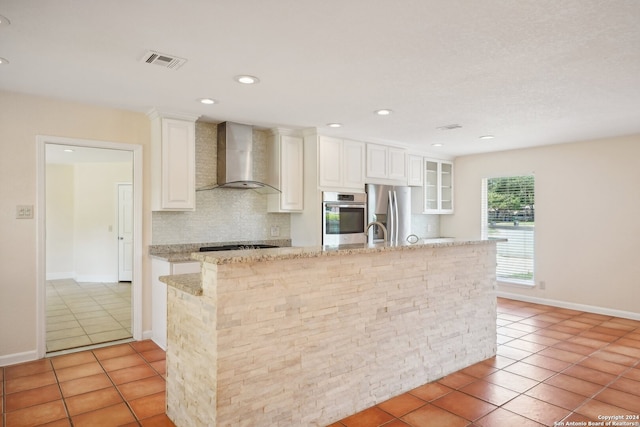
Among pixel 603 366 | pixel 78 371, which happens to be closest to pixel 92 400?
pixel 78 371

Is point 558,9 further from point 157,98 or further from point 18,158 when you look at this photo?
point 18,158

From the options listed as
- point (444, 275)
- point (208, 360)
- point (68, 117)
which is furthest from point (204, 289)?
point (68, 117)

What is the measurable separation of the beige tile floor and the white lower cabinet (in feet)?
1.54

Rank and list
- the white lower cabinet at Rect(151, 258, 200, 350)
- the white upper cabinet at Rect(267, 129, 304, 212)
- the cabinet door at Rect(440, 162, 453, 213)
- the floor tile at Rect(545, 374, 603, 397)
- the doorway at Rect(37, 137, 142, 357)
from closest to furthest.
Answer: the floor tile at Rect(545, 374, 603, 397), the white lower cabinet at Rect(151, 258, 200, 350), the white upper cabinet at Rect(267, 129, 304, 212), the cabinet door at Rect(440, 162, 453, 213), the doorway at Rect(37, 137, 142, 357)

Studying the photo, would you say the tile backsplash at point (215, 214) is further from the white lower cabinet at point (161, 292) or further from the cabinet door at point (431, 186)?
the cabinet door at point (431, 186)

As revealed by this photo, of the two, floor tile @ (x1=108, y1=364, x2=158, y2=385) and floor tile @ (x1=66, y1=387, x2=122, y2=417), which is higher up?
floor tile @ (x1=108, y1=364, x2=158, y2=385)

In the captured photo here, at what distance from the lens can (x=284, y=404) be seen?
2273mm

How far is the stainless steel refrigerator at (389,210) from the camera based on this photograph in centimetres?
550

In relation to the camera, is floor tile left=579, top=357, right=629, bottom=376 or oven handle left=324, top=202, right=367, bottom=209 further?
oven handle left=324, top=202, right=367, bottom=209

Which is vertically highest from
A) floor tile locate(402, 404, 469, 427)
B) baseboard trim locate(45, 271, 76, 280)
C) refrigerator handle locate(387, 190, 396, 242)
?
refrigerator handle locate(387, 190, 396, 242)

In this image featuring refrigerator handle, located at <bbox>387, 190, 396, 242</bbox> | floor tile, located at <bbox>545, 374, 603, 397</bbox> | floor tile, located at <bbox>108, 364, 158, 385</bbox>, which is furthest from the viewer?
refrigerator handle, located at <bbox>387, 190, 396, 242</bbox>

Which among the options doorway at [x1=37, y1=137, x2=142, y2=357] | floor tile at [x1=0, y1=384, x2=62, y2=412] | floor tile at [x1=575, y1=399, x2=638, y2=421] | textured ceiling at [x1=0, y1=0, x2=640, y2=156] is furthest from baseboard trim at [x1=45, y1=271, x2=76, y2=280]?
floor tile at [x1=575, y1=399, x2=638, y2=421]

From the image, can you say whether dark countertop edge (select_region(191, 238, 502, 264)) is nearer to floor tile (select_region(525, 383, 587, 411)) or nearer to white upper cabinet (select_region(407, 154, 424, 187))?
floor tile (select_region(525, 383, 587, 411))

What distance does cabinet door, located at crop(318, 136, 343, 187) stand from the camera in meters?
4.90
